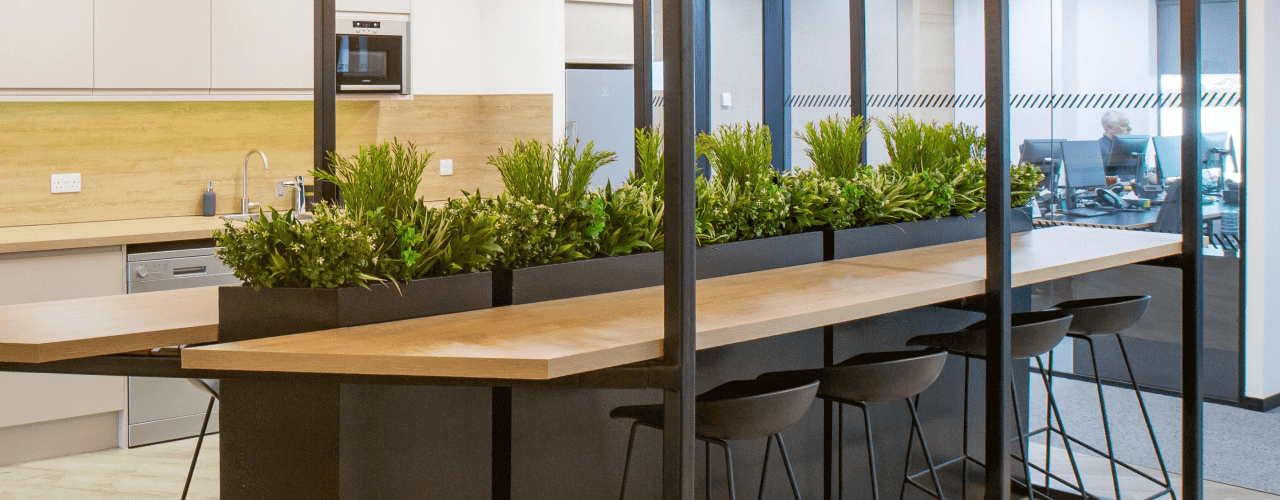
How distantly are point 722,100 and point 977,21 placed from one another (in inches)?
86.9

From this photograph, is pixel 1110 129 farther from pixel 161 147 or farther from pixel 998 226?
pixel 161 147

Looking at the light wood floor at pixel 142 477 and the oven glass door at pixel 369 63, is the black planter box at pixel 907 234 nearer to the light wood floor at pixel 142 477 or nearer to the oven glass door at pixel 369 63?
the light wood floor at pixel 142 477

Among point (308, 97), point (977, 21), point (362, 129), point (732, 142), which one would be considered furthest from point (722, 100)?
point (732, 142)

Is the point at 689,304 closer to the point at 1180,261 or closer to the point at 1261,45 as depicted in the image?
the point at 1180,261

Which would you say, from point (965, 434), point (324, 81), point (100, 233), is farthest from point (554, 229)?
point (100, 233)

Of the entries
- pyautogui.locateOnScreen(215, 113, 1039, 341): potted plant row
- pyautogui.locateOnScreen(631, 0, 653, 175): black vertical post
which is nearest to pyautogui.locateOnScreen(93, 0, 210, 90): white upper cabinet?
pyautogui.locateOnScreen(631, 0, 653, 175): black vertical post

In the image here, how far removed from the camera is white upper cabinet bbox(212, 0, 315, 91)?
215 inches

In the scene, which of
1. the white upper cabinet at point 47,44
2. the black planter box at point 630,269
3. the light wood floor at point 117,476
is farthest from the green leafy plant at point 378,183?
the white upper cabinet at point 47,44

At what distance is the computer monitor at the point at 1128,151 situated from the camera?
5.68m

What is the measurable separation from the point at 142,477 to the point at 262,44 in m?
2.19

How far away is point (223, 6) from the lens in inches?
214

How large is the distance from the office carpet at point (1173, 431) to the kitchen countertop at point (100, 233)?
13.8 feet

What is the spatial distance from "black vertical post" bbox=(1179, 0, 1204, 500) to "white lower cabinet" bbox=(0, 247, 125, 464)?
14.3 ft

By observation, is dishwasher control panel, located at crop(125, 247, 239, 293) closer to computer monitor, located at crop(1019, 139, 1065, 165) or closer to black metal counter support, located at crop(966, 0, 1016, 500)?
black metal counter support, located at crop(966, 0, 1016, 500)
